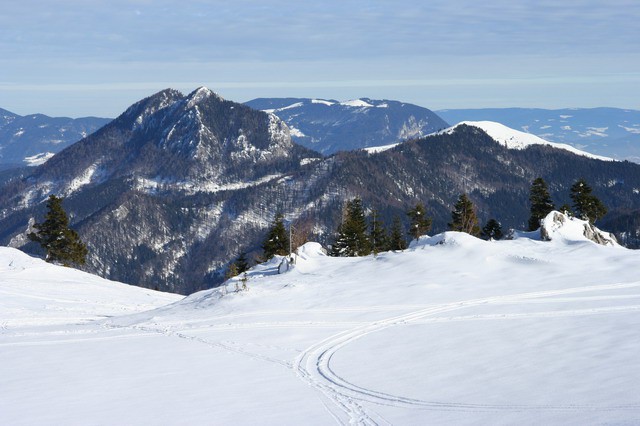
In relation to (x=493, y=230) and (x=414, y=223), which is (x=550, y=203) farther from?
(x=414, y=223)

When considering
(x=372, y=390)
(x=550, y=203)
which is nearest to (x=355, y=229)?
(x=550, y=203)

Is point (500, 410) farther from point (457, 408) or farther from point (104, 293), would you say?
point (104, 293)

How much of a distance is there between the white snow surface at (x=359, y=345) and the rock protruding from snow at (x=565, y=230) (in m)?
2.20

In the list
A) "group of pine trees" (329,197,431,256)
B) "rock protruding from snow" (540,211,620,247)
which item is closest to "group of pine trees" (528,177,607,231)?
"group of pine trees" (329,197,431,256)

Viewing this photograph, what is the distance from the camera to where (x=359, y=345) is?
27.1m

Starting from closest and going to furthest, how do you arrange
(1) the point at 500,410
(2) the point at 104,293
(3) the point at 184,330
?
1. (1) the point at 500,410
2. (3) the point at 184,330
3. (2) the point at 104,293

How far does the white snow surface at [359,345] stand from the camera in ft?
59.8

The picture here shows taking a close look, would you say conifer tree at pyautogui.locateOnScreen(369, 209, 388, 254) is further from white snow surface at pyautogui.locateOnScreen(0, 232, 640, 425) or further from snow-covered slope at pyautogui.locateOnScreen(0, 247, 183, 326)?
white snow surface at pyautogui.locateOnScreen(0, 232, 640, 425)

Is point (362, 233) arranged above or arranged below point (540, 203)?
below

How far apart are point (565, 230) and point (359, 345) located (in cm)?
3308

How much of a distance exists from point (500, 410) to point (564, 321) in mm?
13074

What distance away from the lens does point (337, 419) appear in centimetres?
1747

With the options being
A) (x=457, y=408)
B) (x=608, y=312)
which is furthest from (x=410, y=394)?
(x=608, y=312)

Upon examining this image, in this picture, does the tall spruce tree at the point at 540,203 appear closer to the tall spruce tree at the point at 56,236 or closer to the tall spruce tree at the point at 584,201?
the tall spruce tree at the point at 584,201
